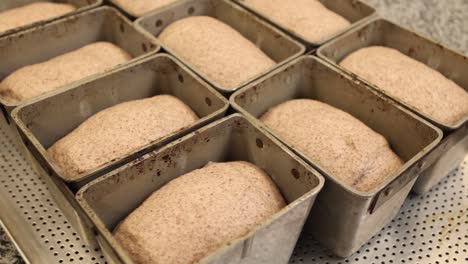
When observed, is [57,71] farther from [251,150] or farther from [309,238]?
[309,238]

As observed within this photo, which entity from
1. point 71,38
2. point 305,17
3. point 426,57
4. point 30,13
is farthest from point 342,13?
point 30,13

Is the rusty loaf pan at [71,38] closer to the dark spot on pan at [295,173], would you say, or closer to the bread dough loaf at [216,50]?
the bread dough loaf at [216,50]

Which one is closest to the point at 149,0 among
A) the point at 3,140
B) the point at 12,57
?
the point at 12,57

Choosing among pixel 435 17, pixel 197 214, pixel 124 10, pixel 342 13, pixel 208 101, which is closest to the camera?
pixel 197 214

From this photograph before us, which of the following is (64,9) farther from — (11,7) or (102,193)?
(102,193)

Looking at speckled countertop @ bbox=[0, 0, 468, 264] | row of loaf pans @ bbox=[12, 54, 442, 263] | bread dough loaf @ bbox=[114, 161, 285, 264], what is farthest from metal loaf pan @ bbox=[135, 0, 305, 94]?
speckled countertop @ bbox=[0, 0, 468, 264]
